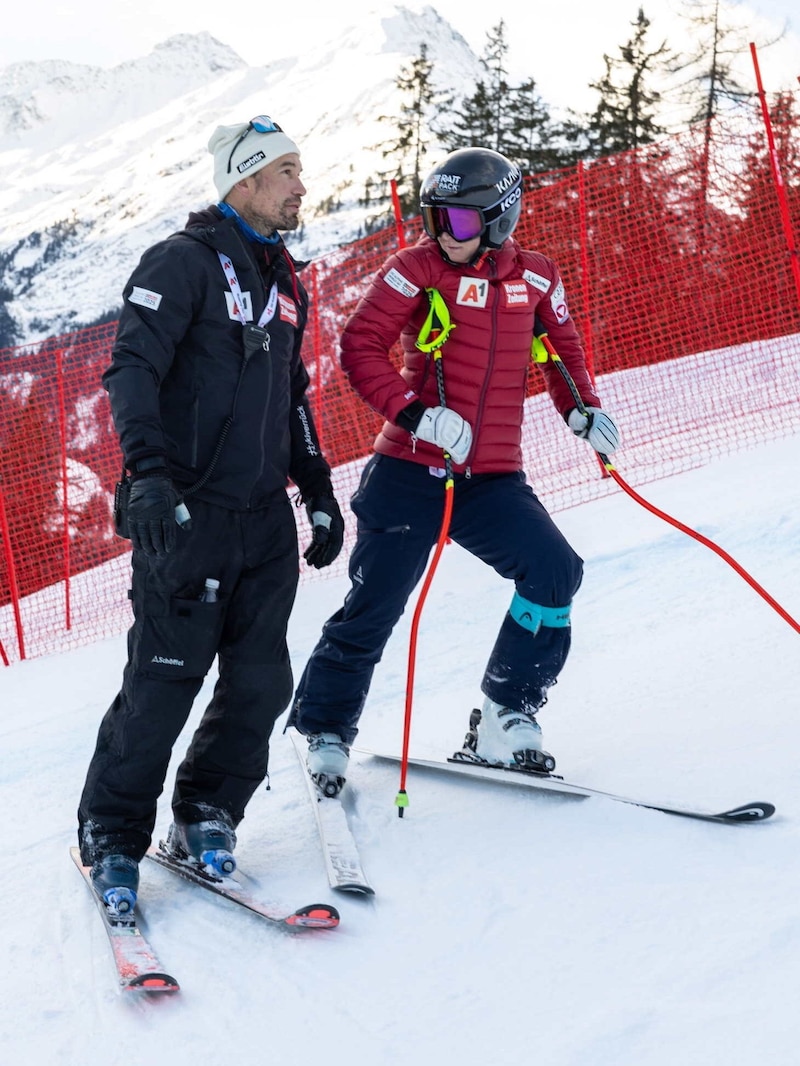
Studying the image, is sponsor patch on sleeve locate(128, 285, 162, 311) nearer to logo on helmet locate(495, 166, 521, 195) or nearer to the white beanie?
the white beanie

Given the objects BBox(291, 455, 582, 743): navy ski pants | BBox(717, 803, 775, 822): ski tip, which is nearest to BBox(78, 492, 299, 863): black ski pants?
BBox(291, 455, 582, 743): navy ski pants

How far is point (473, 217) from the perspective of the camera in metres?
3.48

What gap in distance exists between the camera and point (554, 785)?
338 cm

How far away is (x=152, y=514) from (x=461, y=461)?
1.06 metres

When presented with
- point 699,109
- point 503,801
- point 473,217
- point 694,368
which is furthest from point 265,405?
point 699,109

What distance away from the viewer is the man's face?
127 inches

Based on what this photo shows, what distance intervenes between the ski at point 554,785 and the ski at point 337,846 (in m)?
0.38

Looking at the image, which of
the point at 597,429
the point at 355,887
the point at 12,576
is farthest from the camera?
the point at 12,576

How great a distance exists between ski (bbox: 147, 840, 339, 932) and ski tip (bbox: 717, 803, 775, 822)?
3.65ft

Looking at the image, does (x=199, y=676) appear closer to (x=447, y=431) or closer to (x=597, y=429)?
(x=447, y=431)

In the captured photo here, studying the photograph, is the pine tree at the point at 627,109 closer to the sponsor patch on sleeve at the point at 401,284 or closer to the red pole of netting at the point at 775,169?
the red pole of netting at the point at 775,169

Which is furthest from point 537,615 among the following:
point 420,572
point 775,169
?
point 775,169

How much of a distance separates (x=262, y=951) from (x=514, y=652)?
128 centimetres

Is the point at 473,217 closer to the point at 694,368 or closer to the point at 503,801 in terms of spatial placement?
the point at 503,801
